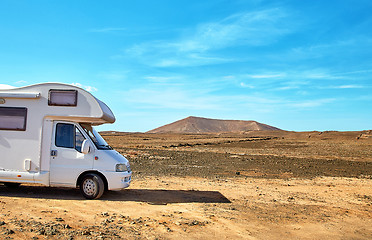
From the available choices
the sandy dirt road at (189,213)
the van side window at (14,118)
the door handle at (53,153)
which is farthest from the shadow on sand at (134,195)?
the van side window at (14,118)

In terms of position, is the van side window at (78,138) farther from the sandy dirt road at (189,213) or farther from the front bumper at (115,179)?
the sandy dirt road at (189,213)

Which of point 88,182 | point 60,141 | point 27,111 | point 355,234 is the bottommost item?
point 355,234

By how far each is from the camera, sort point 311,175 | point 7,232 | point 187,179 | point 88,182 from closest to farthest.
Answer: point 7,232
point 88,182
point 187,179
point 311,175

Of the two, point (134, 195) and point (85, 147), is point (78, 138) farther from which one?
point (134, 195)

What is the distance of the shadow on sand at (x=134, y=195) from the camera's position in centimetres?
1006

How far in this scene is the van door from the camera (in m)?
9.70

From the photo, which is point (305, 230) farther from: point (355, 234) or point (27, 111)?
point (27, 111)

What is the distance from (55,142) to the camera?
32.5 ft

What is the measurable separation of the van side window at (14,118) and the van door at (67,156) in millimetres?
1002

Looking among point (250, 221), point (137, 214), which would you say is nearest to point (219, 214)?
point (250, 221)

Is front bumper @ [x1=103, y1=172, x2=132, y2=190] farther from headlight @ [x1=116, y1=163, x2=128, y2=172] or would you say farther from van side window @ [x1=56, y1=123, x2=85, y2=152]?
van side window @ [x1=56, y1=123, x2=85, y2=152]

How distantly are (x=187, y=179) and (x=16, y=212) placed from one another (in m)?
8.56

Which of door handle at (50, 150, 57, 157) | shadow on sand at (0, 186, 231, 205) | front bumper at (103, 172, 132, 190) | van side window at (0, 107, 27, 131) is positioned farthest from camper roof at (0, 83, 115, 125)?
shadow on sand at (0, 186, 231, 205)

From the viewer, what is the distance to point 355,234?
7.39 metres
